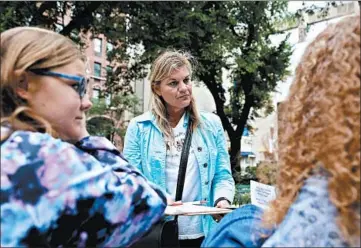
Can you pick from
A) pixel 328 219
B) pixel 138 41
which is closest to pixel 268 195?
pixel 328 219

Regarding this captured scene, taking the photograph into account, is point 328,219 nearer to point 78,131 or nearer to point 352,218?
point 352,218

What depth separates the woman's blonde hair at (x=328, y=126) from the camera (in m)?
0.89

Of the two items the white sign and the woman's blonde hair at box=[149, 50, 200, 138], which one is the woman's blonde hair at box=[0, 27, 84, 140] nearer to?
the white sign

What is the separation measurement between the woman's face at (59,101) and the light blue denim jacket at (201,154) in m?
1.17

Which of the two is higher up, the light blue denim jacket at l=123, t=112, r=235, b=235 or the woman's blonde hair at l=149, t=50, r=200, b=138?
the woman's blonde hair at l=149, t=50, r=200, b=138

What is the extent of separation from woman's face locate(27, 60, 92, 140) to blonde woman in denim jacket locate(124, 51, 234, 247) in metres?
1.15

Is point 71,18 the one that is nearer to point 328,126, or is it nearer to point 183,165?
point 183,165

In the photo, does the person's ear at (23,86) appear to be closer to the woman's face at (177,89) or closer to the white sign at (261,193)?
the white sign at (261,193)

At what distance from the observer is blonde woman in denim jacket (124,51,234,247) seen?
231 cm

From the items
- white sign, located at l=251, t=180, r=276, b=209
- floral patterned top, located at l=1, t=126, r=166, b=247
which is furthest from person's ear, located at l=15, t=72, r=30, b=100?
white sign, located at l=251, t=180, r=276, b=209

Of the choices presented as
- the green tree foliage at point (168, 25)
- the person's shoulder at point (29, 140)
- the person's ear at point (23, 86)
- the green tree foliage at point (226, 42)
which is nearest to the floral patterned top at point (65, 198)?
the person's shoulder at point (29, 140)

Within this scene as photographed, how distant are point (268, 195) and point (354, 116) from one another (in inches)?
21.4

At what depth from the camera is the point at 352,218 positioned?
2.92ft

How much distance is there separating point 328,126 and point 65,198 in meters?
0.58
